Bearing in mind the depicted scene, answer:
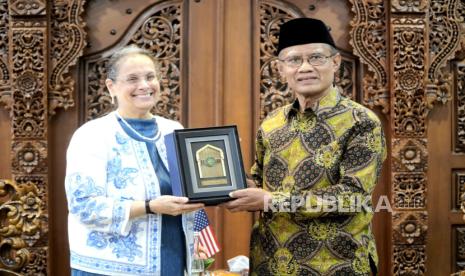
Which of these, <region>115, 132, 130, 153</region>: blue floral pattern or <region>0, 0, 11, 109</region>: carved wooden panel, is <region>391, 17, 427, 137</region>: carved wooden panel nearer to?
<region>115, 132, 130, 153</region>: blue floral pattern

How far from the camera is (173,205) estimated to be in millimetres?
1952

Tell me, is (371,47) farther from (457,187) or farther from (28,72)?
(28,72)

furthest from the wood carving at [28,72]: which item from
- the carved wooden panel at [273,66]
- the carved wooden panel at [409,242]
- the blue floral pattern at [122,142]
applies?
the carved wooden panel at [409,242]

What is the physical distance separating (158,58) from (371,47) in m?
0.99

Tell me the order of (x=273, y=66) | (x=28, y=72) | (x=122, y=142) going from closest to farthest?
1. (x=122, y=142)
2. (x=28, y=72)
3. (x=273, y=66)

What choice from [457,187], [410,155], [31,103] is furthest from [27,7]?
[457,187]

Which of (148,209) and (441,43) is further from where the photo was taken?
(441,43)

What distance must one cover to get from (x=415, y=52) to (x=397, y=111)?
0.28m

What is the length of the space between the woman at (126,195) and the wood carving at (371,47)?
133cm

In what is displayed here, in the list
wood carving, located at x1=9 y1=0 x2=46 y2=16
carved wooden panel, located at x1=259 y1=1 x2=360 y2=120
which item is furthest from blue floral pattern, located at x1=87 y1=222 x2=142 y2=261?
wood carving, located at x1=9 y1=0 x2=46 y2=16

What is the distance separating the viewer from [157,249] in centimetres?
203

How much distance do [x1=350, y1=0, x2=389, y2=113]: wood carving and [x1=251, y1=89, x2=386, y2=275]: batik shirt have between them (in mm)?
1095

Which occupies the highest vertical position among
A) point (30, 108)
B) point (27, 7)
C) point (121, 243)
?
point (27, 7)

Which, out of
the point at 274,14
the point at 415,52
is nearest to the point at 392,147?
the point at 415,52
